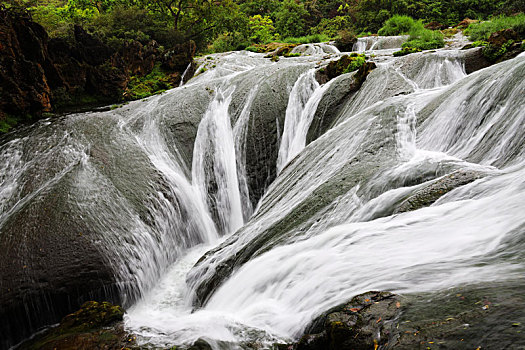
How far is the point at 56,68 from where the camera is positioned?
10.3 meters

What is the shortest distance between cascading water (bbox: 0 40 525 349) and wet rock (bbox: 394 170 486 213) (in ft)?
0.09

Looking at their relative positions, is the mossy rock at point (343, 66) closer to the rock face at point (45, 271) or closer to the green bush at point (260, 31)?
the rock face at point (45, 271)

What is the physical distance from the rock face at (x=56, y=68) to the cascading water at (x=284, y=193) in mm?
1596

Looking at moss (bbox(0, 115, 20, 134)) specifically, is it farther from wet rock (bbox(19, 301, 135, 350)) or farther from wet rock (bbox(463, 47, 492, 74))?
wet rock (bbox(463, 47, 492, 74))

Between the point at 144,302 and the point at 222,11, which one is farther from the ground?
the point at 222,11

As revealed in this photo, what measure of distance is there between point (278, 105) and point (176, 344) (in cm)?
778

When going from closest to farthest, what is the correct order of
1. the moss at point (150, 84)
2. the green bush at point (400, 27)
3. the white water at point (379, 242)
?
the white water at point (379, 242), the moss at point (150, 84), the green bush at point (400, 27)

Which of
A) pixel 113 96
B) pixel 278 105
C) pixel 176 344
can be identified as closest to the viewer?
pixel 176 344

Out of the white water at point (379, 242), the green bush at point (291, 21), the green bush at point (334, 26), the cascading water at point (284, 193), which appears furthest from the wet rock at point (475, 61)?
the green bush at point (291, 21)

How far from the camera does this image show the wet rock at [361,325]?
209 centimetres

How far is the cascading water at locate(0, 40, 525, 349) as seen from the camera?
9.98 ft

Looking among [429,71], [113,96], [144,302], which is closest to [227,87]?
[113,96]

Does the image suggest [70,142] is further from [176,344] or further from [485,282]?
[485,282]

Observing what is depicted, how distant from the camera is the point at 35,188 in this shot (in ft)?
20.8
